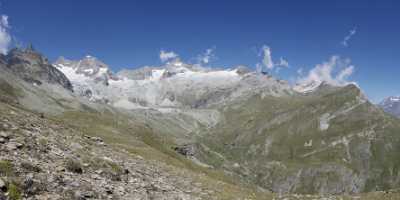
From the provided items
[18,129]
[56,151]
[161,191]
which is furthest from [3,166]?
[161,191]

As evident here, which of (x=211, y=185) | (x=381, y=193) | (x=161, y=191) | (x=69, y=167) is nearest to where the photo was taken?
(x=69, y=167)

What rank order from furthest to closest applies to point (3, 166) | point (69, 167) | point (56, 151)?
1. point (56, 151)
2. point (69, 167)
3. point (3, 166)

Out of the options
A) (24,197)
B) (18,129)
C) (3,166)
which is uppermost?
(18,129)

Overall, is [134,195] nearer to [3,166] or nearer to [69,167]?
[69,167]

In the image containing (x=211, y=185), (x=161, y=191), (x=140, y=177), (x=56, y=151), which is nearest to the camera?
(x=56, y=151)

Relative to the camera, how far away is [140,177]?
26.5 m

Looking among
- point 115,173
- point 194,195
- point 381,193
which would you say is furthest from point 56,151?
point 381,193

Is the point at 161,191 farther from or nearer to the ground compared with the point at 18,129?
nearer to the ground

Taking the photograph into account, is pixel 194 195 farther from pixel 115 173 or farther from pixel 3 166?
pixel 3 166

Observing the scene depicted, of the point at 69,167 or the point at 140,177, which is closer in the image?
the point at 69,167

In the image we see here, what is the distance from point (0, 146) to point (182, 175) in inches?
692

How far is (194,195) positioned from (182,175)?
7.70m

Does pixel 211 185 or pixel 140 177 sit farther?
pixel 211 185

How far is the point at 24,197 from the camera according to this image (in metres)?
15.6
